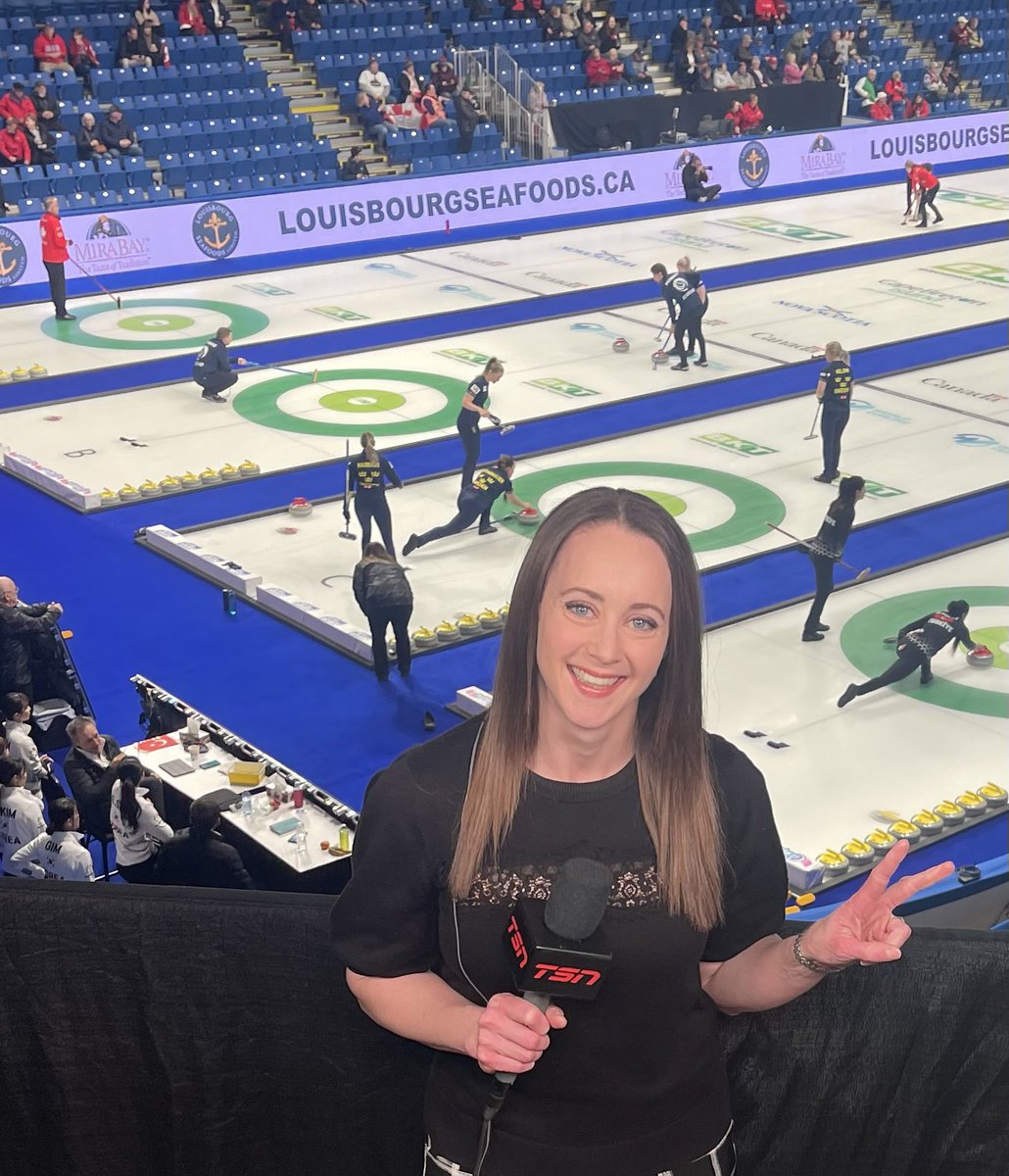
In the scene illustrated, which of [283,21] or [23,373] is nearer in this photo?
[23,373]

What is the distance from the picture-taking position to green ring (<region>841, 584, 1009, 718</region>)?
1150cm

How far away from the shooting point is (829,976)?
319 centimetres

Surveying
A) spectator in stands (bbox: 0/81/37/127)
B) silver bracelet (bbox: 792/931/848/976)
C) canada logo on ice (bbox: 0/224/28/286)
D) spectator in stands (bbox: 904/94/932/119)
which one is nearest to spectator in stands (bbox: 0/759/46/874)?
silver bracelet (bbox: 792/931/848/976)

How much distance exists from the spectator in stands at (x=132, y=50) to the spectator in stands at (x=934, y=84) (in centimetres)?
2033

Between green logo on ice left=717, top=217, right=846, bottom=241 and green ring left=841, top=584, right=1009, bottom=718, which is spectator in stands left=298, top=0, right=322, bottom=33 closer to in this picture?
green logo on ice left=717, top=217, right=846, bottom=241

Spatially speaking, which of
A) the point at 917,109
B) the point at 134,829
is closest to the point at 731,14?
the point at 917,109

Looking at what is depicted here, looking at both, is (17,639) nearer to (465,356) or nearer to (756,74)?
(465,356)

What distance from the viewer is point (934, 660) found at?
12227 millimetres

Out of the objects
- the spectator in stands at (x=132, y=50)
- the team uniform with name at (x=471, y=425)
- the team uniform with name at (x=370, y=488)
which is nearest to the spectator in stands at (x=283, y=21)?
the spectator in stands at (x=132, y=50)

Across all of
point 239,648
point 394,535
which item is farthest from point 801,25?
point 239,648

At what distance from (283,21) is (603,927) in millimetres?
32611

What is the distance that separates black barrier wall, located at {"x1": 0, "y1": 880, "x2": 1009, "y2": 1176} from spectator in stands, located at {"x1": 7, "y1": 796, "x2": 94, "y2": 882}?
458 centimetres

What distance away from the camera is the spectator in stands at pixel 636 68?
35500 mm

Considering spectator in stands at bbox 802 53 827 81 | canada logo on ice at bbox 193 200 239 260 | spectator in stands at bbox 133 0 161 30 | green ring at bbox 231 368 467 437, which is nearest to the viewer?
green ring at bbox 231 368 467 437
